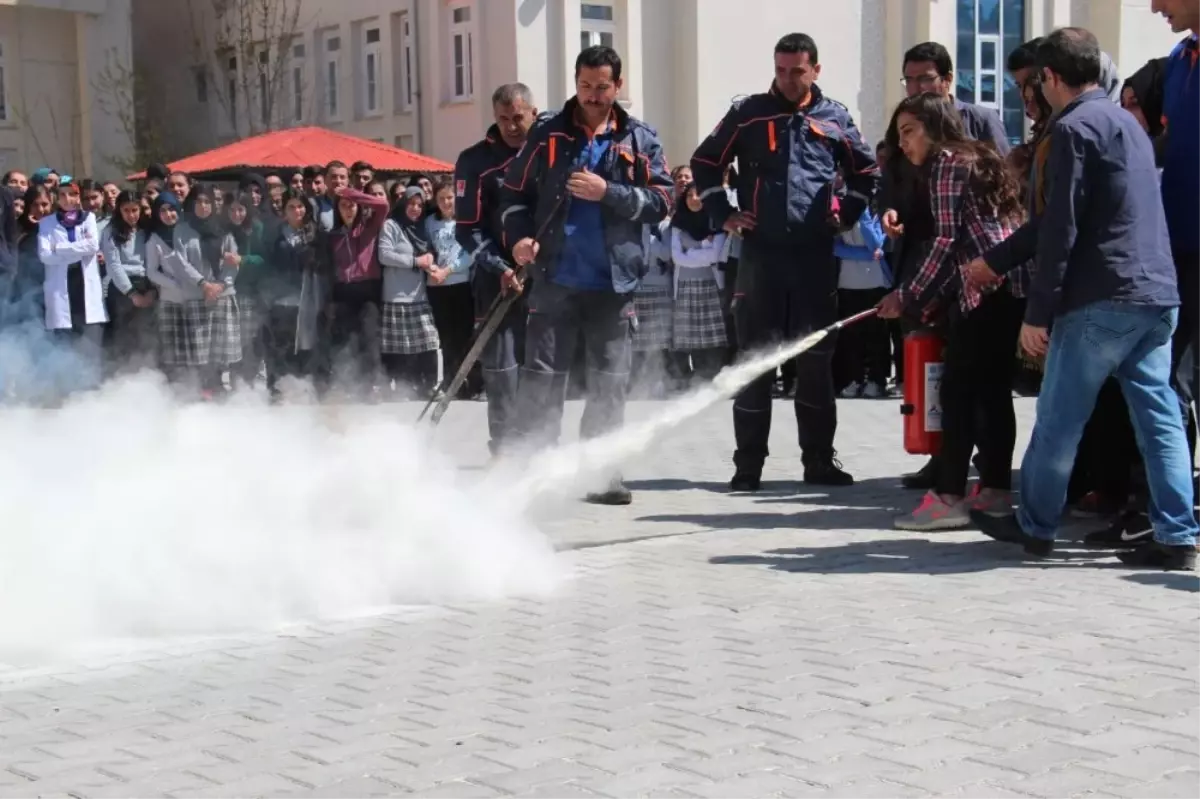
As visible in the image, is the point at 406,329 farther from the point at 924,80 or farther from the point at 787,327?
the point at 924,80

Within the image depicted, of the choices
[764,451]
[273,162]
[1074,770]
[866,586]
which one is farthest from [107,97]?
[1074,770]

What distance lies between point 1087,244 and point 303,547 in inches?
129

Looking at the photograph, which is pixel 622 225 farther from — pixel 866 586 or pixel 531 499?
pixel 866 586

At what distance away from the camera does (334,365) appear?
16453 millimetres

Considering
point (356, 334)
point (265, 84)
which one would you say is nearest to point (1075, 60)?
point (356, 334)

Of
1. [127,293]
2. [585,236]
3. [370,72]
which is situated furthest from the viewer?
[370,72]

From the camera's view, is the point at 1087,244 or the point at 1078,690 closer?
the point at 1078,690

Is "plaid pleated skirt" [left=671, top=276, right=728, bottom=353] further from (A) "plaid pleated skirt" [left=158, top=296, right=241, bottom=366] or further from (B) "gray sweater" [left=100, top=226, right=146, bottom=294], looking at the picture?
(B) "gray sweater" [left=100, top=226, right=146, bottom=294]

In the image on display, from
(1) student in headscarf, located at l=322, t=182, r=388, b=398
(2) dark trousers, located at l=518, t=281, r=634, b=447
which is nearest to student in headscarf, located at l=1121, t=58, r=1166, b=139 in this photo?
Answer: (2) dark trousers, located at l=518, t=281, r=634, b=447

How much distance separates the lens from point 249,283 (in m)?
16.6

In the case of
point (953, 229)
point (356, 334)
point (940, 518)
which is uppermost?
point (953, 229)

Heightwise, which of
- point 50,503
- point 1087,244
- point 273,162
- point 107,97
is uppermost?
point 107,97

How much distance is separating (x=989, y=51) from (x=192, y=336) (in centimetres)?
2410

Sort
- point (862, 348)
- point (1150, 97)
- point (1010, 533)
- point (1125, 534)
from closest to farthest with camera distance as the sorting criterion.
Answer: point (1010, 533) < point (1125, 534) < point (1150, 97) < point (862, 348)
